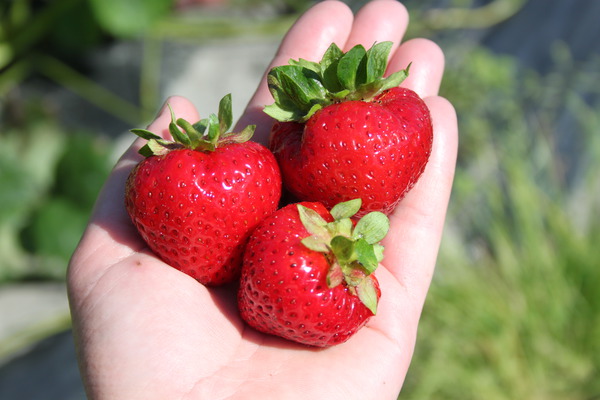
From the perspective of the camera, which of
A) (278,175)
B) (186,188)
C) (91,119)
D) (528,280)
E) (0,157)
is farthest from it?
(91,119)

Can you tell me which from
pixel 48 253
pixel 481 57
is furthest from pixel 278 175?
pixel 481 57

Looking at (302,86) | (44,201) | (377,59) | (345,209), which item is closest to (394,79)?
(377,59)

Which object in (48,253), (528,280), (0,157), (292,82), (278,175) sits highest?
(292,82)

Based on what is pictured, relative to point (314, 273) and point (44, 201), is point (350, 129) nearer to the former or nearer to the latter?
point (314, 273)

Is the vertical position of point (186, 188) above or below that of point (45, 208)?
above

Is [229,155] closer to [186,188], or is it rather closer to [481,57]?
[186,188]

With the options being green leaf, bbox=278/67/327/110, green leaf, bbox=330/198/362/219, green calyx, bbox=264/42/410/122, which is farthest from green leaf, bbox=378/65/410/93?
green leaf, bbox=330/198/362/219

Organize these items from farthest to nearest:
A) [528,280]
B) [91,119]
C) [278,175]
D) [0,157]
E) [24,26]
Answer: [91,119] → [24,26] → [0,157] → [528,280] → [278,175]

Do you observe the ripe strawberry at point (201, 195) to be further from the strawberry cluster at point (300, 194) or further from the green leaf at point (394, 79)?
the green leaf at point (394, 79)

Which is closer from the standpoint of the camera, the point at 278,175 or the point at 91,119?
the point at 278,175
